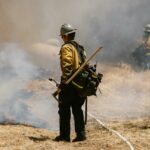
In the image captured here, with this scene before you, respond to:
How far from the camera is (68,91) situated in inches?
305

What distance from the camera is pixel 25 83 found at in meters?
16.8

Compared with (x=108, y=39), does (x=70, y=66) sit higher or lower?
lower

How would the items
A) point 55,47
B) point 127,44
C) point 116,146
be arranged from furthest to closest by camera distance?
1. point 127,44
2. point 55,47
3. point 116,146

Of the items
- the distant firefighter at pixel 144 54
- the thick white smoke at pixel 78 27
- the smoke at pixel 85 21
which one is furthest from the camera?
the smoke at pixel 85 21

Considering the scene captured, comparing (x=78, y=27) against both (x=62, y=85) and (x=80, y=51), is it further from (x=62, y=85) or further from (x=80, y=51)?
(x=62, y=85)

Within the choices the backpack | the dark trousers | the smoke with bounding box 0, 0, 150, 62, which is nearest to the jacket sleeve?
the backpack

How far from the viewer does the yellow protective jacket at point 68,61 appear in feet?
24.8

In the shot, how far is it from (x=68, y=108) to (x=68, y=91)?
0.27 metres

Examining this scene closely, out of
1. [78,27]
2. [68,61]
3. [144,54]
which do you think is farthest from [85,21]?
[68,61]

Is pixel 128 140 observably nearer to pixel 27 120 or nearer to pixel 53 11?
pixel 27 120

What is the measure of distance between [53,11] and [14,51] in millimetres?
9826

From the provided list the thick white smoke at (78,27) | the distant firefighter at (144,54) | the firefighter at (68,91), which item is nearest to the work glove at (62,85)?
the firefighter at (68,91)

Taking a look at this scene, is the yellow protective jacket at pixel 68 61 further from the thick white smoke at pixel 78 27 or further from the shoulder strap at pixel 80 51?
the thick white smoke at pixel 78 27

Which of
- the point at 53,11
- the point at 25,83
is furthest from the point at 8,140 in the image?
the point at 53,11
